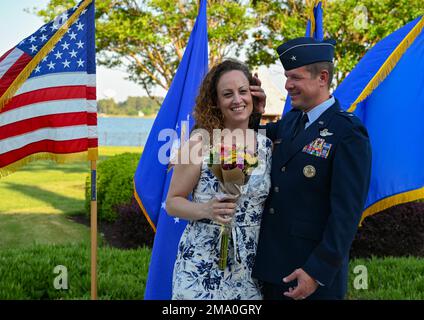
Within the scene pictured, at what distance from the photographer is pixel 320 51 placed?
2.50 metres

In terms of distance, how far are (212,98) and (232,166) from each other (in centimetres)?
59

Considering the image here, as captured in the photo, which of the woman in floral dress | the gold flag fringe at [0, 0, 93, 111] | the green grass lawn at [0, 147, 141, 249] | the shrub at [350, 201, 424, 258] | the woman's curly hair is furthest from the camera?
the green grass lawn at [0, 147, 141, 249]

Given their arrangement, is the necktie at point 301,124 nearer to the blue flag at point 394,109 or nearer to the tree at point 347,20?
the blue flag at point 394,109

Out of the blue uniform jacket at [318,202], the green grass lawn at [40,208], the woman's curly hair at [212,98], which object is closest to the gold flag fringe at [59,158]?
the woman's curly hair at [212,98]

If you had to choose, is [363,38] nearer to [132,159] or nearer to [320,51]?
[132,159]

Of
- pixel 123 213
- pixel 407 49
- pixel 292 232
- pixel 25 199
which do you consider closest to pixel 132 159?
pixel 123 213

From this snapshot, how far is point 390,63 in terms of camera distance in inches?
150

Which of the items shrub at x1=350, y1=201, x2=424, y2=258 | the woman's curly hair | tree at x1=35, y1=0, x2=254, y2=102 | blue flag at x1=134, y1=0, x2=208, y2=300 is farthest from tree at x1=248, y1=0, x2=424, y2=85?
the woman's curly hair

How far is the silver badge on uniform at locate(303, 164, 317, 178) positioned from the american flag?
7.52 feet

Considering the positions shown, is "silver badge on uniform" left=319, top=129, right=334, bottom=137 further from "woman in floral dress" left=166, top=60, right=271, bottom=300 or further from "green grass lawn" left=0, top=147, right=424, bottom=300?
"green grass lawn" left=0, top=147, right=424, bottom=300

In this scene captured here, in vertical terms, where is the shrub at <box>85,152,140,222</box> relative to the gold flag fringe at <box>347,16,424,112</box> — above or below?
below

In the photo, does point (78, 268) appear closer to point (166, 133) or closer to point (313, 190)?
A: point (166, 133)

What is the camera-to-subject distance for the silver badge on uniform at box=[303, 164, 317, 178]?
2410mm

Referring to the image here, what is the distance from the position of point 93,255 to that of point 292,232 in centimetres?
224
